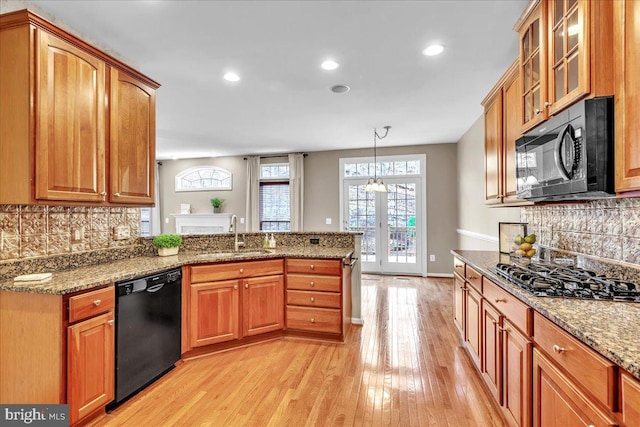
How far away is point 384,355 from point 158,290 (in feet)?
6.61

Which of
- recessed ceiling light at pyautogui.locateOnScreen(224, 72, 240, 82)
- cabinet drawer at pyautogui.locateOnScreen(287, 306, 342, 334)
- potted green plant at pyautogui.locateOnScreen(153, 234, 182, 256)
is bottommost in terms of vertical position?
cabinet drawer at pyautogui.locateOnScreen(287, 306, 342, 334)

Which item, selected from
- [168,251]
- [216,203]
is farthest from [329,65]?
[216,203]

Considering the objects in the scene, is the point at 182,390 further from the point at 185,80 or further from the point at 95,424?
the point at 185,80

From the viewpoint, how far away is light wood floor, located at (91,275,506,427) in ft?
6.46

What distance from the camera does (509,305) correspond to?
1688mm

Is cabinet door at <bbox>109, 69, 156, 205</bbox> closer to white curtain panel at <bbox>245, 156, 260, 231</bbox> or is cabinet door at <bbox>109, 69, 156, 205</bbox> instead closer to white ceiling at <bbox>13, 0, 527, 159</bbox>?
white ceiling at <bbox>13, 0, 527, 159</bbox>

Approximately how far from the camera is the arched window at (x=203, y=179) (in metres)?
7.46

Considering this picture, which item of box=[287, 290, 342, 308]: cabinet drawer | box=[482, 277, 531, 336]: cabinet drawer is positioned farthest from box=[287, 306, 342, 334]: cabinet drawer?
box=[482, 277, 531, 336]: cabinet drawer

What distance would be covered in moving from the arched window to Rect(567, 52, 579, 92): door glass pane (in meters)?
6.76

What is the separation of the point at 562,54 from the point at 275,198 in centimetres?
600

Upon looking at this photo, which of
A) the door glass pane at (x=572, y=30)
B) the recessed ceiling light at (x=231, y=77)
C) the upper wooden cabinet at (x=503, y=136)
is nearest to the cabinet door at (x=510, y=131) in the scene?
the upper wooden cabinet at (x=503, y=136)

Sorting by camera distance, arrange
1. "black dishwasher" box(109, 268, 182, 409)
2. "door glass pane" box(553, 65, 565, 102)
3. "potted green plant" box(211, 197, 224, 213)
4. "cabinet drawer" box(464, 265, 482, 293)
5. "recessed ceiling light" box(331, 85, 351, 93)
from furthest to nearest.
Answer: "potted green plant" box(211, 197, 224, 213)
"recessed ceiling light" box(331, 85, 351, 93)
"cabinet drawer" box(464, 265, 482, 293)
"black dishwasher" box(109, 268, 182, 409)
"door glass pane" box(553, 65, 565, 102)

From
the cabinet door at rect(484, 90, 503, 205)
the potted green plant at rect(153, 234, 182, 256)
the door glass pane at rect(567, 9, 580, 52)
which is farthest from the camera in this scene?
the potted green plant at rect(153, 234, 182, 256)

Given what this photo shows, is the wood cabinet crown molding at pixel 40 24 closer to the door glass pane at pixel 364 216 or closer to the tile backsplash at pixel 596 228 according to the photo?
the tile backsplash at pixel 596 228
